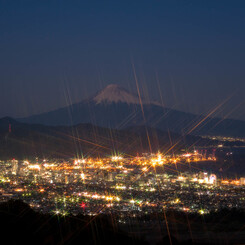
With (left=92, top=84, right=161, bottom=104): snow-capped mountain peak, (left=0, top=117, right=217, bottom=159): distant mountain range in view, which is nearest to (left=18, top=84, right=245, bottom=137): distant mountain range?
(left=92, top=84, right=161, bottom=104): snow-capped mountain peak

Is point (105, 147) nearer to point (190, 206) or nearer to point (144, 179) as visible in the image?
point (144, 179)

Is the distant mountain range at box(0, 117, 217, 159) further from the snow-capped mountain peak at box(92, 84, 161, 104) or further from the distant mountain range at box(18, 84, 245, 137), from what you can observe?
the snow-capped mountain peak at box(92, 84, 161, 104)

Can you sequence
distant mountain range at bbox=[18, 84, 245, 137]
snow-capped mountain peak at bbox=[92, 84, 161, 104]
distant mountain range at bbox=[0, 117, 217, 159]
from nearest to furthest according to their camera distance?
distant mountain range at bbox=[0, 117, 217, 159]
distant mountain range at bbox=[18, 84, 245, 137]
snow-capped mountain peak at bbox=[92, 84, 161, 104]

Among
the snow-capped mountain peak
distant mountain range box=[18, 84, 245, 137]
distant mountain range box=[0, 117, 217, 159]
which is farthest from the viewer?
the snow-capped mountain peak

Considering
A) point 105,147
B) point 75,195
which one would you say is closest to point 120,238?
point 75,195

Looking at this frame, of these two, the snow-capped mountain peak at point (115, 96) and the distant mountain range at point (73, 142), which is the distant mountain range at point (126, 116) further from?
the distant mountain range at point (73, 142)

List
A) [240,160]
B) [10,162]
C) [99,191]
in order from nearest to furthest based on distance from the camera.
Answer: [99,191]
[10,162]
[240,160]

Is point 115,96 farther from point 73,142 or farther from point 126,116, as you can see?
point 73,142

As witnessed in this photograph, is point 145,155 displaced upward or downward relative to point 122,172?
upward
